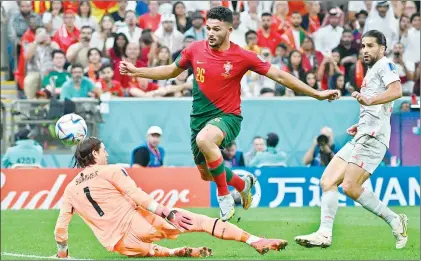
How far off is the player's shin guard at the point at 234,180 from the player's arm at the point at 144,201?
1921 mm

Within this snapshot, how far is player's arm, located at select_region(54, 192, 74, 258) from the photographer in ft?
34.4

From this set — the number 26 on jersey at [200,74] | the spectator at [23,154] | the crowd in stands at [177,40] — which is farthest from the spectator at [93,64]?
the number 26 on jersey at [200,74]

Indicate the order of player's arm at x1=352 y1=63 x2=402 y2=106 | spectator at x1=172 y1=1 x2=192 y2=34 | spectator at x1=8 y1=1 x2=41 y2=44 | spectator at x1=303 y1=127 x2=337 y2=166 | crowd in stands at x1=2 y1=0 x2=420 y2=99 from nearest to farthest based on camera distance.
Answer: player's arm at x1=352 y1=63 x2=402 y2=106
spectator at x1=303 y1=127 x2=337 y2=166
crowd in stands at x1=2 y1=0 x2=420 y2=99
spectator at x1=8 y1=1 x2=41 y2=44
spectator at x1=172 y1=1 x2=192 y2=34

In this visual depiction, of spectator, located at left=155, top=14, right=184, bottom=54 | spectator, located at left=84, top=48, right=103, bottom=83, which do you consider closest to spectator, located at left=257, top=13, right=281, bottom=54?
spectator, located at left=155, top=14, right=184, bottom=54

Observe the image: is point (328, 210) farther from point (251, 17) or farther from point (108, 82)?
point (251, 17)

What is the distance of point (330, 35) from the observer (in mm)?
22250

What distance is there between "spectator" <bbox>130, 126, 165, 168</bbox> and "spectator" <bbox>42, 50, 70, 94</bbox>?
8.34 feet

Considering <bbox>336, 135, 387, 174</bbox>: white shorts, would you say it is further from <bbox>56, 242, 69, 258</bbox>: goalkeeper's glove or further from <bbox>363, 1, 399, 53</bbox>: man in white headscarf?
<bbox>363, 1, 399, 53</bbox>: man in white headscarf

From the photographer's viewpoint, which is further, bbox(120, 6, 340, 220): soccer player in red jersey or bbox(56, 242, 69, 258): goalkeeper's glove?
bbox(120, 6, 340, 220): soccer player in red jersey

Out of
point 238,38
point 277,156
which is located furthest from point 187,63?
point 238,38

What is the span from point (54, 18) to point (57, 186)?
4928 millimetres

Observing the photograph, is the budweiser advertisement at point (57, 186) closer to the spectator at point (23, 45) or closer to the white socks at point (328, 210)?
the spectator at point (23, 45)

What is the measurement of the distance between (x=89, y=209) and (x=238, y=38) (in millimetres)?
11450

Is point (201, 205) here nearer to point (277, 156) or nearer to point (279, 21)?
point (277, 156)
